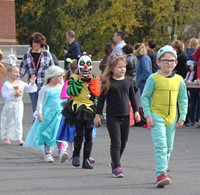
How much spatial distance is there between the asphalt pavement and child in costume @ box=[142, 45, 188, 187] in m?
0.51

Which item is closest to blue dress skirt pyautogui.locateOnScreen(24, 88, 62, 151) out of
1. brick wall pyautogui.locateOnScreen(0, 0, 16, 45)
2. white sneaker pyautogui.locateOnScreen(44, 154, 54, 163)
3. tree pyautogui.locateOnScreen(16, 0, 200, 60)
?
white sneaker pyautogui.locateOnScreen(44, 154, 54, 163)

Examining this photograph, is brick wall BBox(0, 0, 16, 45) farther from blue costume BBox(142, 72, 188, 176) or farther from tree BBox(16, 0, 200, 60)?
Answer: blue costume BBox(142, 72, 188, 176)

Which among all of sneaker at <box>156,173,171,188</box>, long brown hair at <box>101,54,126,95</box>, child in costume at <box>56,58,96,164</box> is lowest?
sneaker at <box>156,173,171,188</box>

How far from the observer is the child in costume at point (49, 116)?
34.2 ft

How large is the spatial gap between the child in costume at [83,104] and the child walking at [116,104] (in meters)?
0.54

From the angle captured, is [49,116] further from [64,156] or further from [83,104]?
[83,104]

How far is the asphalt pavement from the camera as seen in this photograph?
27.1ft

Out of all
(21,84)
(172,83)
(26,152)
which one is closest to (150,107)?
(172,83)

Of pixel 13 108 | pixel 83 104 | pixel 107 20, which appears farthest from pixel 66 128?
pixel 107 20

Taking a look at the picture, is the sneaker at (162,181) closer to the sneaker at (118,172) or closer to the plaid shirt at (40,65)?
the sneaker at (118,172)

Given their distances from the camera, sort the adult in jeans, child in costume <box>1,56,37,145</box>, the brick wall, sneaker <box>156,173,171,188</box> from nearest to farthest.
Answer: sneaker <box>156,173,171,188</box>
child in costume <box>1,56,37,145</box>
the adult in jeans
the brick wall

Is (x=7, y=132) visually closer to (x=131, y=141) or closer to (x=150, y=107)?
(x=131, y=141)

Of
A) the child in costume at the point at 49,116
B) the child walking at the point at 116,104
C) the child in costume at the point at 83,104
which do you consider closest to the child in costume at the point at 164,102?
the child walking at the point at 116,104

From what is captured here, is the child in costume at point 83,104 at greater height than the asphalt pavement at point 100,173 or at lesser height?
greater
